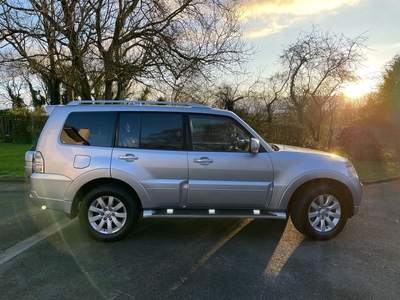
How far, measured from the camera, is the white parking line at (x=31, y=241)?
3.66 m

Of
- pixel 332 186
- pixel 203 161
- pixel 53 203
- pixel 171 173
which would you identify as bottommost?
pixel 53 203

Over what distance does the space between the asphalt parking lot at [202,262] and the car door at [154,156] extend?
730 mm

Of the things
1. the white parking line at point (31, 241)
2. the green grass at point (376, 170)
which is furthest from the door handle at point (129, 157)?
the green grass at point (376, 170)

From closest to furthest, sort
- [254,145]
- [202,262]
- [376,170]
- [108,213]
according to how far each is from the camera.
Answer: [202,262], [254,145], [108,213], [376,170]

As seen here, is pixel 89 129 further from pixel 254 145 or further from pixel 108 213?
pixel 254 145

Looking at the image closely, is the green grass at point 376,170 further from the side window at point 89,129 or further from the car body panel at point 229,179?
the side window at point 89,129

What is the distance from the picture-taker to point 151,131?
417 cm

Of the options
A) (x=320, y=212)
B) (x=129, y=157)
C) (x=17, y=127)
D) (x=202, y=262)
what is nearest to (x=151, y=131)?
(x=129, y=157)

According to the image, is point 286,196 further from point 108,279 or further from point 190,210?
point 108,279

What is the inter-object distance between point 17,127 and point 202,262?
2097cm

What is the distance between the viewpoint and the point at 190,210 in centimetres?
414

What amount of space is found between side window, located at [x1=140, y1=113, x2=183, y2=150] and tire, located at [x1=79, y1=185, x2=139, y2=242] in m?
0.81

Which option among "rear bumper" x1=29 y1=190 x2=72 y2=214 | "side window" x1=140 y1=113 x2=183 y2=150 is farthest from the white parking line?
"side window" x1=140 y1=113 x2=183 y2=150

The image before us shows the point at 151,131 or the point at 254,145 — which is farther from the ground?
the point at 151,131
